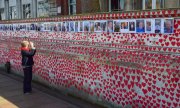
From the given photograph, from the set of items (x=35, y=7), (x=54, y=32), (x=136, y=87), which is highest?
(x=35, y=7)

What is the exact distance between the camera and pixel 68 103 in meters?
8.52

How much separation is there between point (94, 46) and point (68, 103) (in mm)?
1734

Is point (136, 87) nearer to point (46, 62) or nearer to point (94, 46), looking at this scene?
point (94, 46)

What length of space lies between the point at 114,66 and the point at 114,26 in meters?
0.97

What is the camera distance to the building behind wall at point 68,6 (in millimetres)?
12102

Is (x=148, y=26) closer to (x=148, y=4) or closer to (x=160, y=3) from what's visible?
(x=160, y=3)

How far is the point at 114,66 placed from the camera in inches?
297

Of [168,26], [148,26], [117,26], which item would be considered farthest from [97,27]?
[168,26]

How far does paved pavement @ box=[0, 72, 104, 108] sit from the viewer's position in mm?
8328

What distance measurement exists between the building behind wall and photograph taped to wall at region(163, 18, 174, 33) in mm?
4750

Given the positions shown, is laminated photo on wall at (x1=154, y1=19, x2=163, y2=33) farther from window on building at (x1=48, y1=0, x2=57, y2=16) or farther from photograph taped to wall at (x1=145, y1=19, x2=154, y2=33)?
window on building at (x1=48, y1=0, x2=57, y2=16)

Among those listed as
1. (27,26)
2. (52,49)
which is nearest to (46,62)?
(52,49)

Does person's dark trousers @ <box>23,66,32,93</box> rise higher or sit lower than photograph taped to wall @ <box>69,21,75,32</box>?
lower

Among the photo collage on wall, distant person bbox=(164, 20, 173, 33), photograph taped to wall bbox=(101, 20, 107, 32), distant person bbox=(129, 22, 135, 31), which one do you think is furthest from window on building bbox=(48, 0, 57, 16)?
distant person bbox=(164, 20, 173, 33)
